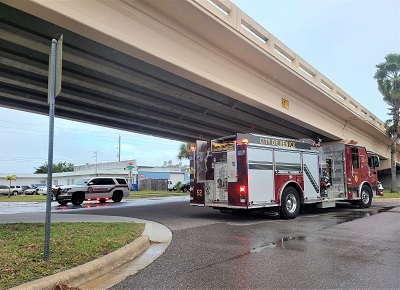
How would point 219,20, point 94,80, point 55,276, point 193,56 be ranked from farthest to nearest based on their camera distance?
point 94,80, point 193,56, point 219,20, point 55,276

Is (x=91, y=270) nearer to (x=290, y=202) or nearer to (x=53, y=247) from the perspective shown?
(x=53, y=247)

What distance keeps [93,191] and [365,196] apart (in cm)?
1546

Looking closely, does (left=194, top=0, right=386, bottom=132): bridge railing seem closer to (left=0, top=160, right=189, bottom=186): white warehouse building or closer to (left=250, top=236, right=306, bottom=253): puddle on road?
(left=250, top=236, right=306, bottom=253): puddle on road

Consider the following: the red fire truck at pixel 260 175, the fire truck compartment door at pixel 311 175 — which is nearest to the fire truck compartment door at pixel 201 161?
the red fire truck at pixel 260 175

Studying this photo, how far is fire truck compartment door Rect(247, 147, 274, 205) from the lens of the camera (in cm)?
1101

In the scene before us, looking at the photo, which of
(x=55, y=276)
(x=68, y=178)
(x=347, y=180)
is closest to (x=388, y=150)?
(x=347, y=180)

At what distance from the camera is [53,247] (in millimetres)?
6164

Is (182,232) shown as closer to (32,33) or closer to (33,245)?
(33,245)

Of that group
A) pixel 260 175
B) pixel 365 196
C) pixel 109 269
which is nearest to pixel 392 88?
pixel 365 196

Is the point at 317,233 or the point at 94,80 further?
the point at 94,80

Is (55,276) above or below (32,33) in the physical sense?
below

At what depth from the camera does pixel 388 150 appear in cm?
3191

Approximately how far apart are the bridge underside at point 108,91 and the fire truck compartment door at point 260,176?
3.72 meters

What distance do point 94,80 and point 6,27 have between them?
4.03 meters
